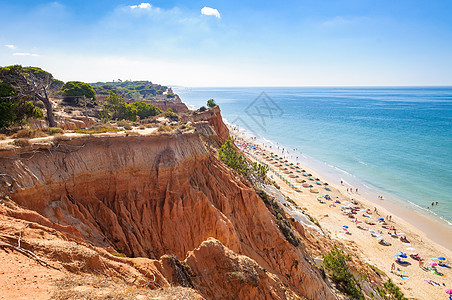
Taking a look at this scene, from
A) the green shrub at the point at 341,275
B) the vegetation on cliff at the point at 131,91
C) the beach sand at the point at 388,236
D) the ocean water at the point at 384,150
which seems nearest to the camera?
the green shrub at the point at 341,275

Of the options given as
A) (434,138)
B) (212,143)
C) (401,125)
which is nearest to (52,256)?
(212,143)

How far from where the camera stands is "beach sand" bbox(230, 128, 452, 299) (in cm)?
3042

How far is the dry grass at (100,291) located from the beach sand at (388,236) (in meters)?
31.5

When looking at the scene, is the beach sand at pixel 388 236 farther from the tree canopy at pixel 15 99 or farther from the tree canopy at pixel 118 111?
the tree canopy at pixel 15 99

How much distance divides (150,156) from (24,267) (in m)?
12.8

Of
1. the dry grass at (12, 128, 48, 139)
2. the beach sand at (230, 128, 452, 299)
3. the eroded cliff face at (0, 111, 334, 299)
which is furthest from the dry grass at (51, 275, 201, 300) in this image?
the beach sand at (230, 128, 452, 299)

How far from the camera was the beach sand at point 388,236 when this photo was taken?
30422 mm

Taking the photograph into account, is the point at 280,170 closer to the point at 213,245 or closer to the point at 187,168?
the point at 187,168

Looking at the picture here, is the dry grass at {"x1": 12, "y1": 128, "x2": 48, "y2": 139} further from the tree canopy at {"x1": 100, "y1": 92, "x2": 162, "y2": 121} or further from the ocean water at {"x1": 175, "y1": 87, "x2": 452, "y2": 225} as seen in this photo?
the ocean water at {"x1": 175, "y1": 87, "x2": 452, "y2": 225}

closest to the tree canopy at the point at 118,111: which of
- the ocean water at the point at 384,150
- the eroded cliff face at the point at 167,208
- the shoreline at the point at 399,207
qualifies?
the ocean water at the point at 384,150

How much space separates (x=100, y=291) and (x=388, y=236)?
44.2 metres

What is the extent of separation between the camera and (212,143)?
36.1 m

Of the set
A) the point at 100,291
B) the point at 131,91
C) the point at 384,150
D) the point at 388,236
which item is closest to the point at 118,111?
the point at 100,291

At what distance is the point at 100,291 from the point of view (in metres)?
7.27
